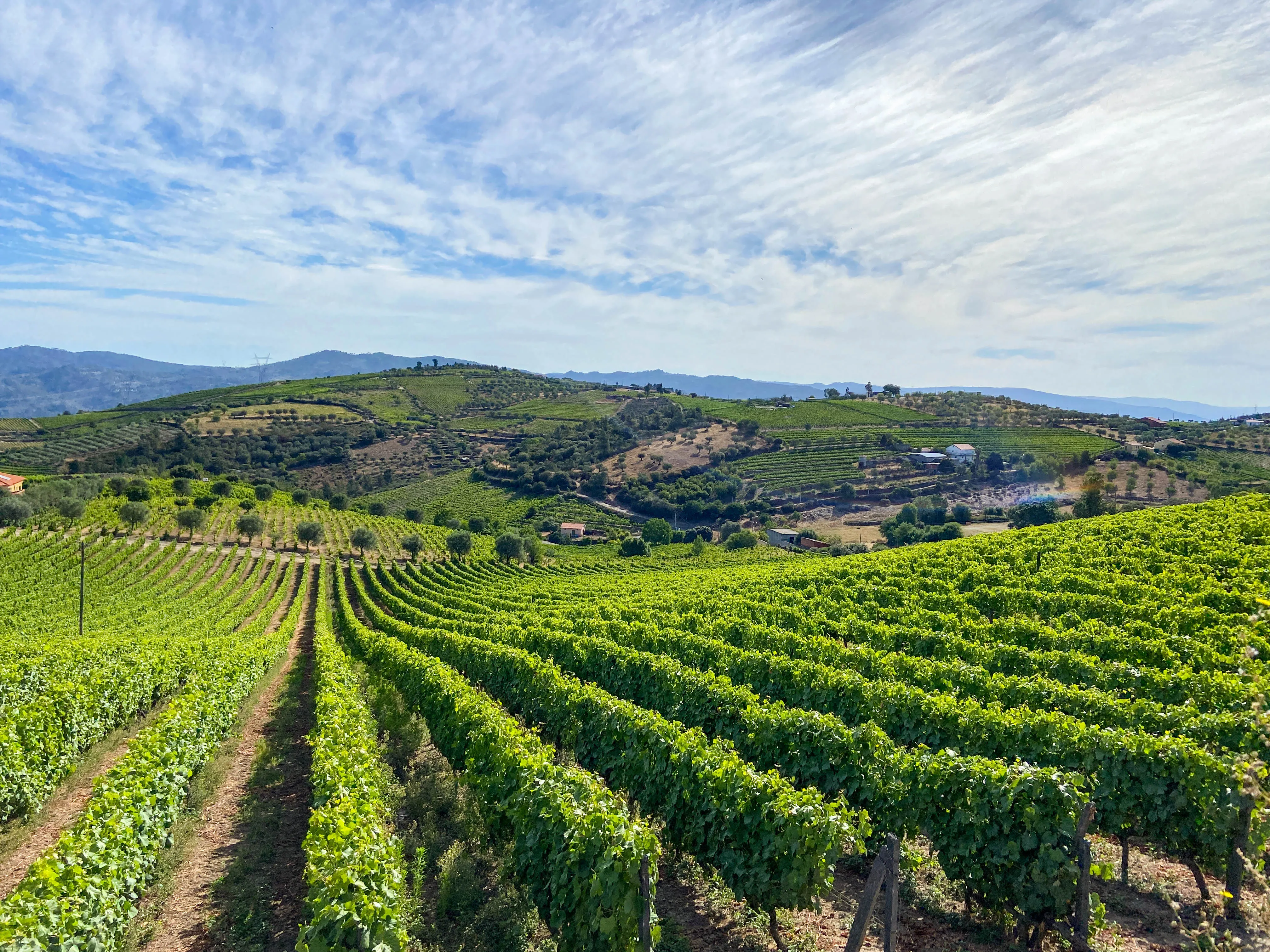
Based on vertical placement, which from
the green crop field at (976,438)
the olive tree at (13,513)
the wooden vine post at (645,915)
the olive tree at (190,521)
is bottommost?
the olive tree at (190,521)

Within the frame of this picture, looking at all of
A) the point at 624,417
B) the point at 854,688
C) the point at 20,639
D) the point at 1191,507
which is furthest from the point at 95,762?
the point at 624,417

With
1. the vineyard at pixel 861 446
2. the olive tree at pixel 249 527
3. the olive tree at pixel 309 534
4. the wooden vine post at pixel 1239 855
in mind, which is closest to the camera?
the wooden vine post at pixel 1239 855

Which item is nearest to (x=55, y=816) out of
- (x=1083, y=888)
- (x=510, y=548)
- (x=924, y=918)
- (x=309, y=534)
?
(x=924, y=918)

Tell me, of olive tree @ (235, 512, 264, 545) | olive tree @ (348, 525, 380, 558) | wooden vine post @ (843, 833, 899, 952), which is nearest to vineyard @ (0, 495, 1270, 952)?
wooden vine post @ (843, 833, 899, 952)

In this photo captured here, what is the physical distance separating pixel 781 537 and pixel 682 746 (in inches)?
3322

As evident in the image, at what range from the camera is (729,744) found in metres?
10.9

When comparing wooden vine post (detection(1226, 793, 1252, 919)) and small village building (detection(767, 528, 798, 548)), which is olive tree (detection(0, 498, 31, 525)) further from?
wooden vine post (detection(1226, 793, 1252, 919))

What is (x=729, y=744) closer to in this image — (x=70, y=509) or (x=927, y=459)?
(x=70, y=509)

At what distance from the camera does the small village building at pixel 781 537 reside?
89.2 m

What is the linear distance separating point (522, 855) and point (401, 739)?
10.5m

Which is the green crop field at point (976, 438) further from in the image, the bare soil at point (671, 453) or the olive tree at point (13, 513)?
the olive tree at point (13, 513)

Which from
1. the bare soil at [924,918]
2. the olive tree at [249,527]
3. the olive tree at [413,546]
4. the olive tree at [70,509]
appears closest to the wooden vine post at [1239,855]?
the bare soil at [924,918]

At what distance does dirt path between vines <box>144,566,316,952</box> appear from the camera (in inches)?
351

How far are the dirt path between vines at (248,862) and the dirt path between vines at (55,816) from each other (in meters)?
2.19
